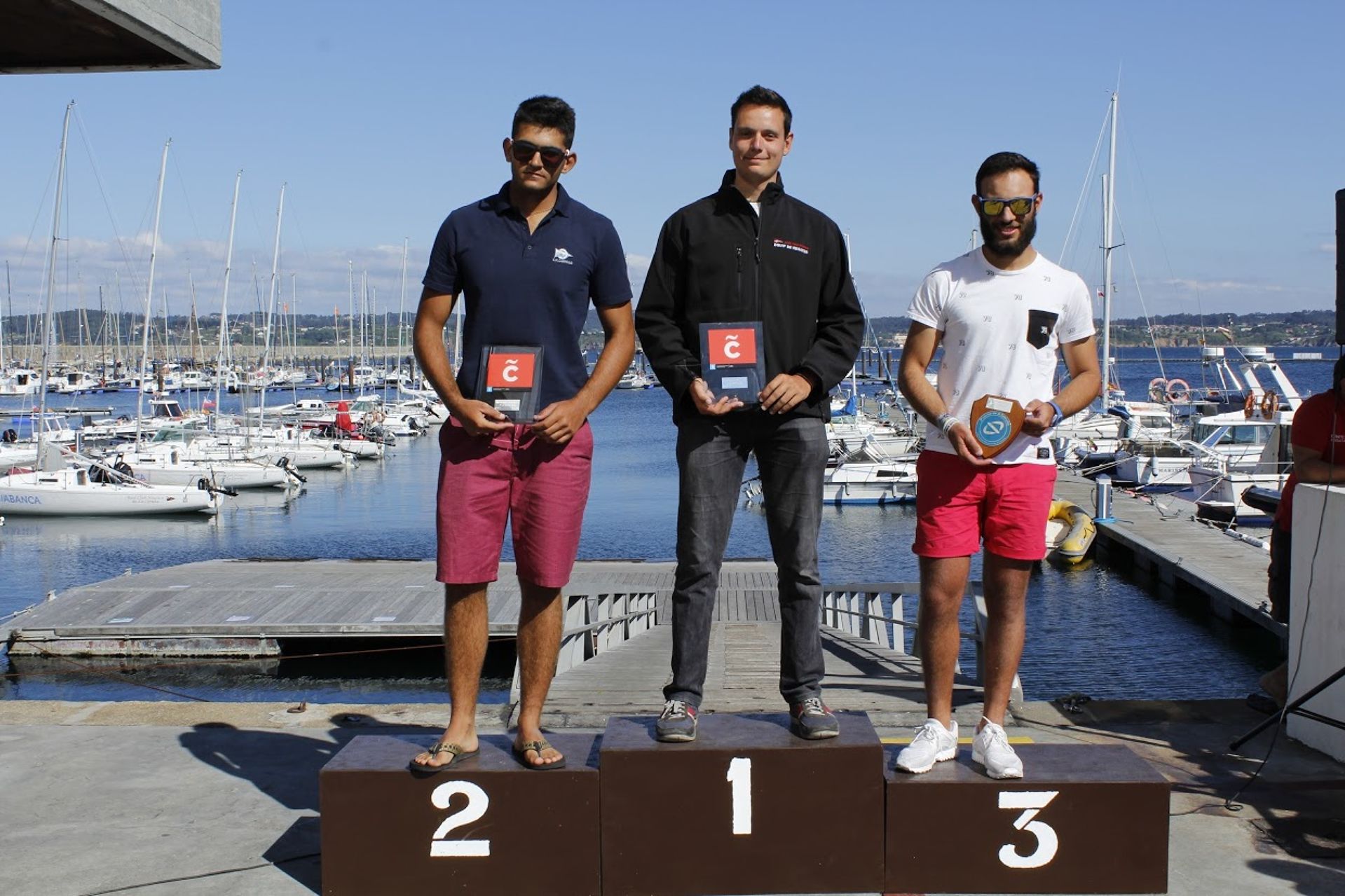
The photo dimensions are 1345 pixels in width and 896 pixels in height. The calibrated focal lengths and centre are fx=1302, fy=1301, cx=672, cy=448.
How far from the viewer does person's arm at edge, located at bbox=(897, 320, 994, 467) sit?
4332mm

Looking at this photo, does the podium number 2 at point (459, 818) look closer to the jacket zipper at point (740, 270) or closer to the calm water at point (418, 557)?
the jacket zipper at point (740, 270)

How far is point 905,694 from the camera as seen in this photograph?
300 inches

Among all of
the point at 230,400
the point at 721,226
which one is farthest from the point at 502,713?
the point at 230,400

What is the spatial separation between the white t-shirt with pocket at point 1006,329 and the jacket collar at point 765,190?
62cm

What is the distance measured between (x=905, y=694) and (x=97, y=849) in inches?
183

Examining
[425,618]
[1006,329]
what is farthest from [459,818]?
[425,618]

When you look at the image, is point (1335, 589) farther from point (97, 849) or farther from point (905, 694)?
point (97, 849)

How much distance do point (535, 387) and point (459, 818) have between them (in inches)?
54.8

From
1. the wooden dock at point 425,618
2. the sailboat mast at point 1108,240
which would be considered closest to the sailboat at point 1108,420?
the sailboat mast at point 1108,240

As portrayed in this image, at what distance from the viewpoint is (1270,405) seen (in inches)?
1192

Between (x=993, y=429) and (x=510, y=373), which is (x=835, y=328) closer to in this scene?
(x=993, y=429)

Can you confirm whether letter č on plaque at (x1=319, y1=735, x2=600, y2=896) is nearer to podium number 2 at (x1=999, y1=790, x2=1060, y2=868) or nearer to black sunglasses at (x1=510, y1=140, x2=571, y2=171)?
podium number 2 at (x1=999, y1=790, x2=1060, y2=868)

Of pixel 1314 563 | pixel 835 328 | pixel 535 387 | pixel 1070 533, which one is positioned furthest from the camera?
pixel 1070 533

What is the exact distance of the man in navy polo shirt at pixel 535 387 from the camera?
14.3 ft
